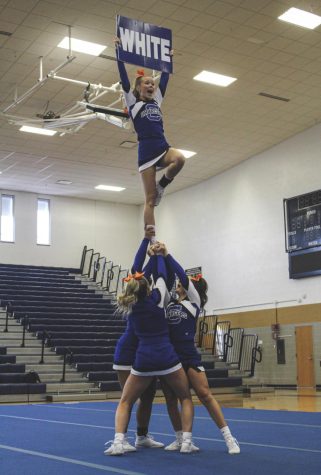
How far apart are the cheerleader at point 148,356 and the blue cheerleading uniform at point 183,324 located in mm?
207

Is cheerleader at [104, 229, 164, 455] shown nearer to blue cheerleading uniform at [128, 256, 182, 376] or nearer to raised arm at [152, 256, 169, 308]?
raised arm at [152, 256, 169, 308]

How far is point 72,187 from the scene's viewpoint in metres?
22.9

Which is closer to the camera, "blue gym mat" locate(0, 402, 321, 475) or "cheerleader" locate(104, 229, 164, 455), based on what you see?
"blue gym mat" locate(0, 402, 321, 475)

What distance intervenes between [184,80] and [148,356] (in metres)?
10.0

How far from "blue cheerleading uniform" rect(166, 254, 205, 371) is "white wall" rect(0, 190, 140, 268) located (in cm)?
1810

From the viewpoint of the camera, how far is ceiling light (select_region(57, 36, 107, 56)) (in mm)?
12336

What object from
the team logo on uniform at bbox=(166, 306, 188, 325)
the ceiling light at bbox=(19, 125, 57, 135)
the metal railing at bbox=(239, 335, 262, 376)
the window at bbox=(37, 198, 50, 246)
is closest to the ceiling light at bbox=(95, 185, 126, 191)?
the window at bbox=(37, 198, 50, 246)

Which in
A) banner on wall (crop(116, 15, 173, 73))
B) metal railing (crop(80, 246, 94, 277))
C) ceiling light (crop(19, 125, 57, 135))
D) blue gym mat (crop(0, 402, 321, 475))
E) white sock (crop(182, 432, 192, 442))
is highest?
ceiling light (crop(19, 125, 57, 135))

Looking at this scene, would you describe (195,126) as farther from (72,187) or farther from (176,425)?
(176,425)

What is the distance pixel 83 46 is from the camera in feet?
41.0

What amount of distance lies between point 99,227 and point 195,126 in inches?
357

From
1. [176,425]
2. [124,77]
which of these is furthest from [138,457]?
[124,77]

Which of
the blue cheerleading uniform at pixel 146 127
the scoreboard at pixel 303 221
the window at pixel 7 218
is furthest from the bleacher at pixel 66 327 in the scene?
the blue cheerleading uniform at pixel 146 127

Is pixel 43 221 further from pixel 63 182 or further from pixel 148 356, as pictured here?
pixel 148 356
